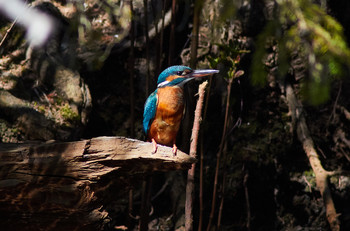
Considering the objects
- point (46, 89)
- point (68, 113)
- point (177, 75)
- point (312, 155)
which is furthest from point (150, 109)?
point (312, 155)

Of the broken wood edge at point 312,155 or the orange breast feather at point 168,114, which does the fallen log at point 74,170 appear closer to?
the orange breast feather at point 168,114

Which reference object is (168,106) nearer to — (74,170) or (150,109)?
(150,109)

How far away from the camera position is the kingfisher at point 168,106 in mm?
2338

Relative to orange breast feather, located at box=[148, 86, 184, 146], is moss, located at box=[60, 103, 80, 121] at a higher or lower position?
higher

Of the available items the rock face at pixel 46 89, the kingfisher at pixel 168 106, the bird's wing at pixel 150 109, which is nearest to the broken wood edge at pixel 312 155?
the kingfisher at pixel 168 106

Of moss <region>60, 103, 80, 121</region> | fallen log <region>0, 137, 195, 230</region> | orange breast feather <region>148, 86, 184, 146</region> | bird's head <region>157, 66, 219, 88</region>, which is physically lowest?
fallen log <region>0, 137, 195, 230</region>

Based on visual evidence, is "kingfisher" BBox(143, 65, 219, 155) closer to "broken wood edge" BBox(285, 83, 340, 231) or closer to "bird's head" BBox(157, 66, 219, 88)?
"bird's head" BBox(157, 66, 219, 88)

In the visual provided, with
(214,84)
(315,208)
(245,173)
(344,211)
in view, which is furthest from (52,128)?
(344,211)

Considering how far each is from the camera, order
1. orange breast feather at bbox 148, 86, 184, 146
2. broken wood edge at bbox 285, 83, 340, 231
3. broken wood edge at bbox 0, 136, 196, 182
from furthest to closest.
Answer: broken wood edge at bbox 285, 83, 340, 231 → orange breast feather at bbox 148, 86, 184, 146 → broken wood edge at bbox 0, 136, 196, 182

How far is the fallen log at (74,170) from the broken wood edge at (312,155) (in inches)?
77.0

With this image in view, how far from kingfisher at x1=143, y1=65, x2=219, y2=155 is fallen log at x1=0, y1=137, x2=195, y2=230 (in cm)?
42

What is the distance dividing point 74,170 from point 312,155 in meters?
2.51

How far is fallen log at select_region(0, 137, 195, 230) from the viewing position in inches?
75.1

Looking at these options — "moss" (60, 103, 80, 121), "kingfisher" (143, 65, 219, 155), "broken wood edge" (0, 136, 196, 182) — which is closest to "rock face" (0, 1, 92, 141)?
"moss" (60, 103, 80, 121)
